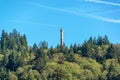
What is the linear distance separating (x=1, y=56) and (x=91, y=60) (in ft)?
110

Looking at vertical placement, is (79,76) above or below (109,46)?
below

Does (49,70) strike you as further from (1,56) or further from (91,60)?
(1,56)

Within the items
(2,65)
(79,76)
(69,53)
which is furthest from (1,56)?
(79,76)

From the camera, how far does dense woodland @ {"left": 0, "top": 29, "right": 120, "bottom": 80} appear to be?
149500 millimetres

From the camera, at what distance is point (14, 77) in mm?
150375

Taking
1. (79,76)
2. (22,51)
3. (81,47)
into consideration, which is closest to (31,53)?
(22,51)

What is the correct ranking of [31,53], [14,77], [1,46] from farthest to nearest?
[1,46]
[31,53]
[14,77]

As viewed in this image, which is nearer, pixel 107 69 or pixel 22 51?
pixel 107 69

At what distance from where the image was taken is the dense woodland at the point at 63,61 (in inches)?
5886

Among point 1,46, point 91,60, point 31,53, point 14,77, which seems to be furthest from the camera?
point 1,46

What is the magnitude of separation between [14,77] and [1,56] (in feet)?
88.1

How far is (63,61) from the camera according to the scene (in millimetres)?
161750

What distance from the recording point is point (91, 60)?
534 ft

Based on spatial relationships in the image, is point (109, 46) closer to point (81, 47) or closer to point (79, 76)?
point (81, 47)
